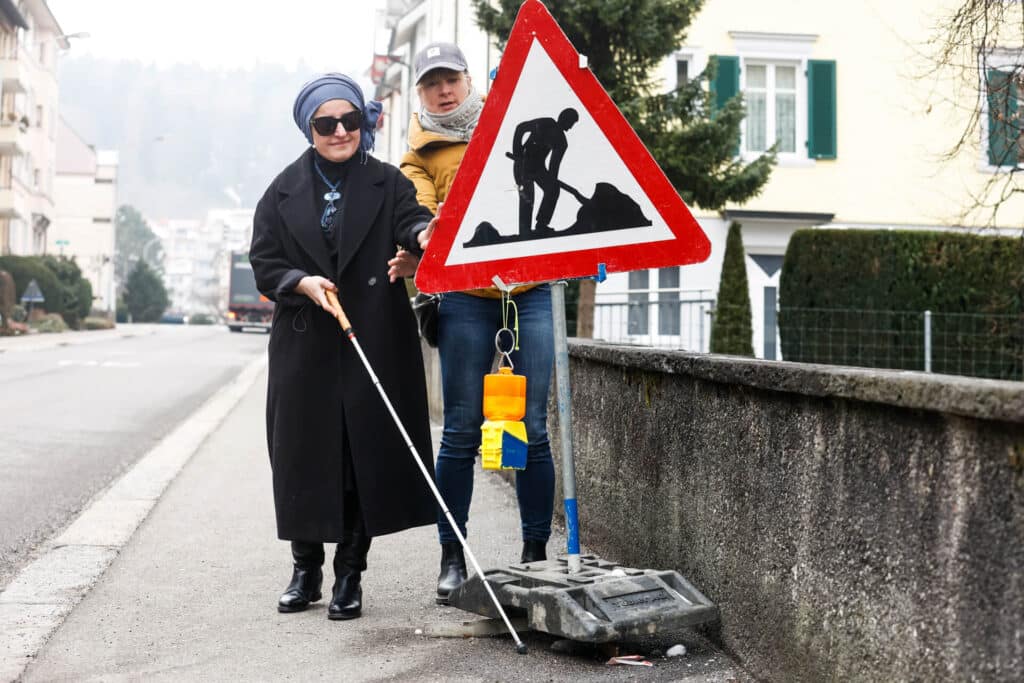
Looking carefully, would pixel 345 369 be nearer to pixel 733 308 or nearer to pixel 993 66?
pixel 993 66

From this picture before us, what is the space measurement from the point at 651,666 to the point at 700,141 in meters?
13.0

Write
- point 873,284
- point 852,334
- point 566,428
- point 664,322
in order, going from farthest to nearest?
point 873,284 → point 852,334 → point 664,322 → point 566,428

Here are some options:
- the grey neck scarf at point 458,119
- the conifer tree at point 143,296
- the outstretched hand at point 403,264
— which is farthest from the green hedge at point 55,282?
the outstretched hand at point 403,264

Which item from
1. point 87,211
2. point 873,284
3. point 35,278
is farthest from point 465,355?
point 87,211

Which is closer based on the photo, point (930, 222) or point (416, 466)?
point (416, 466)

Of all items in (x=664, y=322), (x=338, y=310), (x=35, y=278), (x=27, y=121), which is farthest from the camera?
(x=27, y=121)

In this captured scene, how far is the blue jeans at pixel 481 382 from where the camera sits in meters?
4.65

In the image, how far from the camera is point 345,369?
4617 mm

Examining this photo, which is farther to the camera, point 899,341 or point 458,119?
point 899,341

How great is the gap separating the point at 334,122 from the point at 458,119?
446mm

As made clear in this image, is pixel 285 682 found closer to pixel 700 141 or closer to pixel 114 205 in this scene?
pixel 700 141

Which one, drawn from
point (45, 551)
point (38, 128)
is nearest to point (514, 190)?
point (45, 551)

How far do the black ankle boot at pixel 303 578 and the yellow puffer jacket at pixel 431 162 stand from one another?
1.32 m

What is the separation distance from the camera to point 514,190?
4.04 meters
